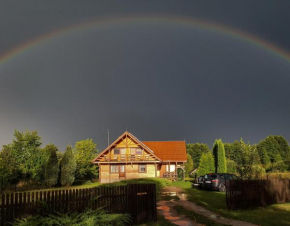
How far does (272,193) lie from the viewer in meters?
14.6

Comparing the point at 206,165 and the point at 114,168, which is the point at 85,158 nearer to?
the point at 114,168

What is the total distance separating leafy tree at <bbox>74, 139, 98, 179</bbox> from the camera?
134 ft

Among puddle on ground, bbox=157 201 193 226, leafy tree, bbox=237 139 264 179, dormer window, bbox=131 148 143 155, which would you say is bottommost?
puddle on ground, bbox=157 201 193 226

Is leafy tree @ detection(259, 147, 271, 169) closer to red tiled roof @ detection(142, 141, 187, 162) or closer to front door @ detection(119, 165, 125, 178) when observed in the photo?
red tiled roof @ detection(142, 141, 187, 162)

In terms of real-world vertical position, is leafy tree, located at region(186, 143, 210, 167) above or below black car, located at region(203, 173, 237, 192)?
above

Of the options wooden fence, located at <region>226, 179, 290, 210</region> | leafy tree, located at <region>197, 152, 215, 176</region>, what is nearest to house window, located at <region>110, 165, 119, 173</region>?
leafy tree, located at <region>197, 152, 215, 176</region>

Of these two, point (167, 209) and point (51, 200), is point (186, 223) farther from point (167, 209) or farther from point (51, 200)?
point (51, 200)

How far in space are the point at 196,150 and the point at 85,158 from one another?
159 ft

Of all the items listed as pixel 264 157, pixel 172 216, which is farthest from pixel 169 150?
pixel 264 157

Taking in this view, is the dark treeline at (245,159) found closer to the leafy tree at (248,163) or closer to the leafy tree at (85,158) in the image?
the leafy tree at (248,163)

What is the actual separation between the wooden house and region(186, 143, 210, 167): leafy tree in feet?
148

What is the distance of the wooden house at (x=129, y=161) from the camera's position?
1448 inches

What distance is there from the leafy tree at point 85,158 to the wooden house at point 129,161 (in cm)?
457

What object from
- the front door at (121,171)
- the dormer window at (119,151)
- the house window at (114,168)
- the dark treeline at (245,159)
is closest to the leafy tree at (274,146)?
the dark treeline at (245,159)
